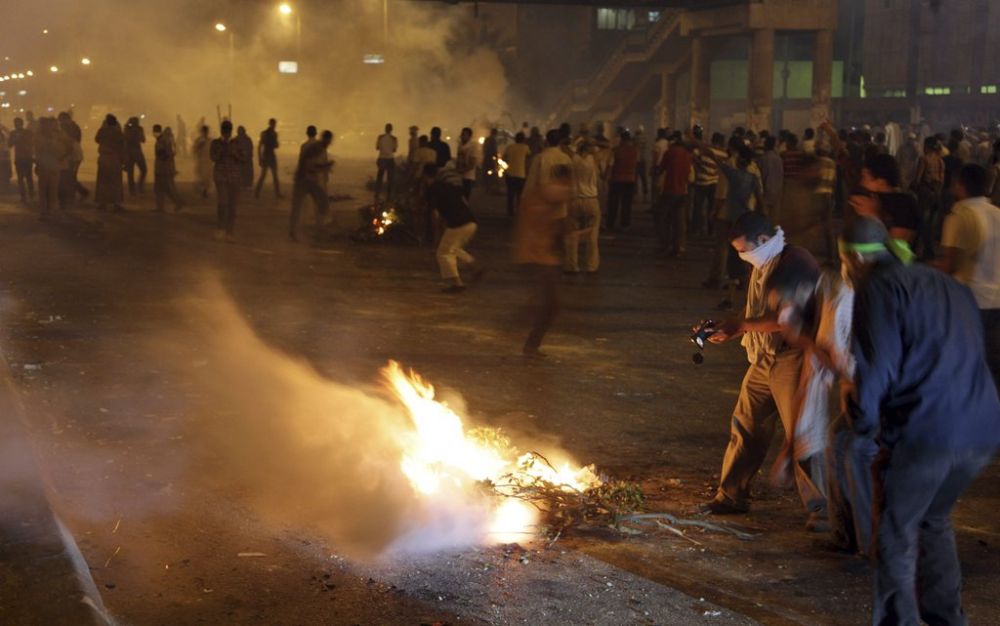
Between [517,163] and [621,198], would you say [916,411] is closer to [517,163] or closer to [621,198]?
[621,198]

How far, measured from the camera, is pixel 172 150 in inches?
828

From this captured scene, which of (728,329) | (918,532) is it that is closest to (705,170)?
(728,329)

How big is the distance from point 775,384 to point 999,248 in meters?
2.39

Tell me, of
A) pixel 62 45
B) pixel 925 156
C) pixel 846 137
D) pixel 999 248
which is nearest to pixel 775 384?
pixel 999 248

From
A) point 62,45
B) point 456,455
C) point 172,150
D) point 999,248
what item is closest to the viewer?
point 456,455

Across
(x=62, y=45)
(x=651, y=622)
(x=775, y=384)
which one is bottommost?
(x=651, y=622)

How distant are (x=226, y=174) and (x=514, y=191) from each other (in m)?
Result: 5.82

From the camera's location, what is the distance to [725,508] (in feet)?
19.3

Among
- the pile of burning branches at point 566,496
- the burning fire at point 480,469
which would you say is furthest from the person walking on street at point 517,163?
the pile of burning branches at point 566,496

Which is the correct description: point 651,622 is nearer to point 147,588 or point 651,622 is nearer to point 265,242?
point 147,588

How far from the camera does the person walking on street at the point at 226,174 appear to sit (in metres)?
16.6

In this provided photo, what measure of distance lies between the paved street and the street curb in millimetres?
213

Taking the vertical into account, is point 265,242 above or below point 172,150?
below

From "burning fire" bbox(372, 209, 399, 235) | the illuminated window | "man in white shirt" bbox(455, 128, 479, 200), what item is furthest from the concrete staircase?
"burning fire" bbox(372, 209, 399, 235)
